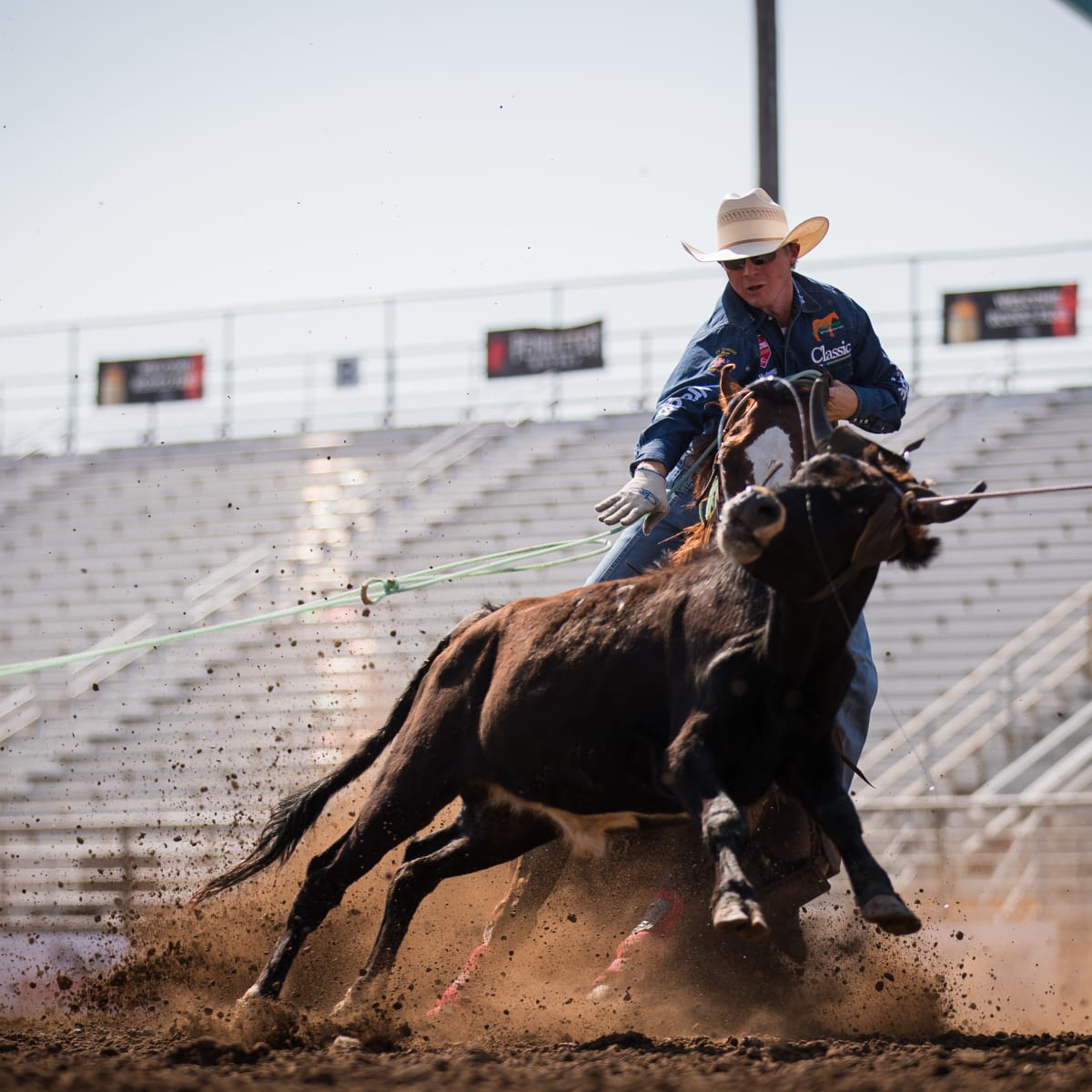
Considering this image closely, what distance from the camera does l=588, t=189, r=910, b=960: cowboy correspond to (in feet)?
17.1

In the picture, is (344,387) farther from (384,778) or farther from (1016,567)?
(384,778)

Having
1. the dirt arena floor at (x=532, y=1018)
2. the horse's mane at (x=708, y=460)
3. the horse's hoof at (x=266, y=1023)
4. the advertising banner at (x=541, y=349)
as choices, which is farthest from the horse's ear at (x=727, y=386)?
the advertising banner at (x=541, y=349)

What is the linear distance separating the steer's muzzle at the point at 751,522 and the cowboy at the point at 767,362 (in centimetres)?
118

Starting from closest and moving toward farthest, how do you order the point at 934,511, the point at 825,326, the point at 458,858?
the point at 934,511, the point at 458,858, the point at 825,326

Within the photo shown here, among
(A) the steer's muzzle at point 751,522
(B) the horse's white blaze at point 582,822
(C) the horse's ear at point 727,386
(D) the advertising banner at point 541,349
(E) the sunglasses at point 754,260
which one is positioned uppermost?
(D) the advertising banner at point 541,349

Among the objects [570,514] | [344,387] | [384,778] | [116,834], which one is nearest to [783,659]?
[384,778]

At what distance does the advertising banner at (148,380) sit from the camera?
63.8 ft

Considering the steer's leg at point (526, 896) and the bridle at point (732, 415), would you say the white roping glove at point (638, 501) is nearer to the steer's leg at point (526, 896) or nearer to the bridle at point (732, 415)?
the bridle at point (732, 415)

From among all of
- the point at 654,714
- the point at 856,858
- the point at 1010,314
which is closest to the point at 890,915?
the point at 856,858

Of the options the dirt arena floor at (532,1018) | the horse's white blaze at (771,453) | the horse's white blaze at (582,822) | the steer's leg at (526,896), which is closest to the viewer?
the dirt arena floor at (532,1018)

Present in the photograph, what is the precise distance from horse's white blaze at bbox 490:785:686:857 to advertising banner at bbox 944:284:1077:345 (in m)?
12.0

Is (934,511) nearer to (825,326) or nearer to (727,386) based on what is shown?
(727,386)

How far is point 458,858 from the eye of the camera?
521 cm

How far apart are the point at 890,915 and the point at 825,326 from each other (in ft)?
7.63
